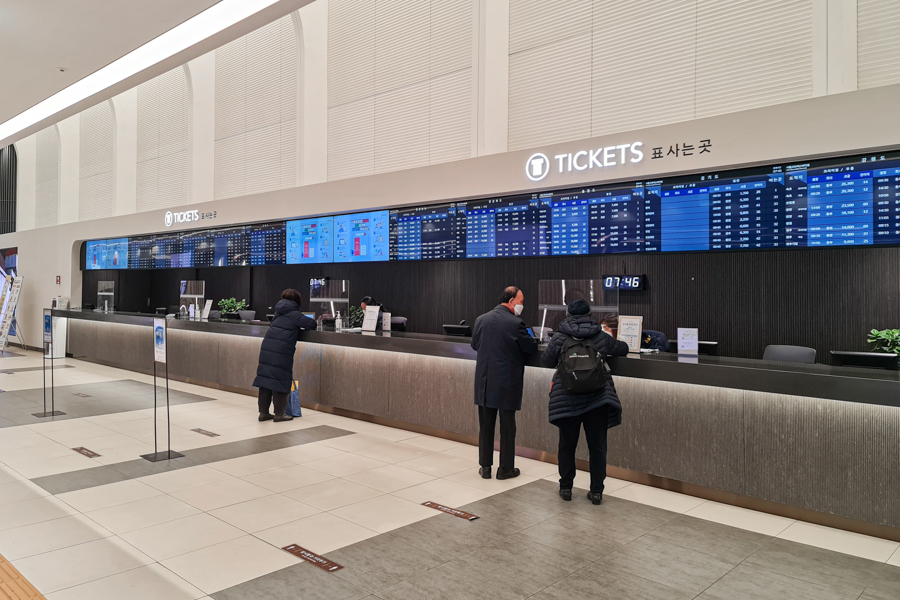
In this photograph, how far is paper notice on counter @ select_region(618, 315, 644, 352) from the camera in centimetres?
505

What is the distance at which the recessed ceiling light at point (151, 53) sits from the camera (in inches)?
152

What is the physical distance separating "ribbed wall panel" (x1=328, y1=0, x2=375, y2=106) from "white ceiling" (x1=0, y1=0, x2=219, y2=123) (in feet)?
13.4

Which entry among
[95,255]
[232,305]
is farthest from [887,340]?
[95,255]

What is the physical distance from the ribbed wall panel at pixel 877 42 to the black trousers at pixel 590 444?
3.23m

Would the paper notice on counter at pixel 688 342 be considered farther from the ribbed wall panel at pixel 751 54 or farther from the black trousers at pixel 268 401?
the black trousers at pixel 268 401

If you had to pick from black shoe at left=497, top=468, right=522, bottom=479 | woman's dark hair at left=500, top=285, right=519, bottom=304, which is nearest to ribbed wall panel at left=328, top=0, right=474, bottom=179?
woman's dark hair at left=500, top=285, right=519, bottom=304

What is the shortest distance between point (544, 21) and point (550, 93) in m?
0.78

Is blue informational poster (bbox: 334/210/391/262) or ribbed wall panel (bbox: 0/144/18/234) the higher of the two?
ribbed wall panel (bbox: 0/144/18/234)

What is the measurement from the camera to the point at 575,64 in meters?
6.17

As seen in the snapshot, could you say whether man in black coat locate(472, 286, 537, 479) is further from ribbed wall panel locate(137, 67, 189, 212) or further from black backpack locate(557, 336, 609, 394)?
ribbed wall panel locate(137, 67, 189, 212)

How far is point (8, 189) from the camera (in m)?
17.1

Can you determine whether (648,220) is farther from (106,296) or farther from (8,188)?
(8,188)

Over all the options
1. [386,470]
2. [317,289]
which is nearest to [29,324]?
[317,289]

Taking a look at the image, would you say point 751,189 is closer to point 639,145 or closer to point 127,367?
point 639,145
